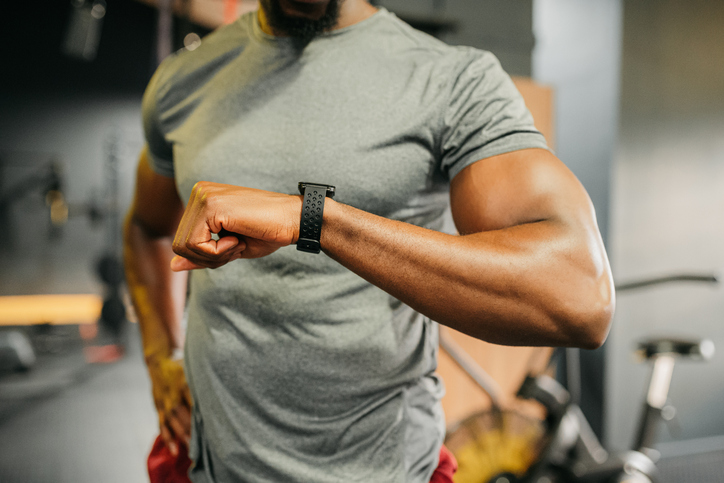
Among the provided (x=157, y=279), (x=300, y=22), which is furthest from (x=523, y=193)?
(x=157, y=279)

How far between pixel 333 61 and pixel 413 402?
57 cm

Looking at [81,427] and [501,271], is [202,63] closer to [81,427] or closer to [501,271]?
[501,271]

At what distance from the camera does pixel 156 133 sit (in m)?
0.92

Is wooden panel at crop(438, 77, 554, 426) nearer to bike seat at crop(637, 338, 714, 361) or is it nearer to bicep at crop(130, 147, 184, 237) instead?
bike seat at crop(637, 338, 714, 361)

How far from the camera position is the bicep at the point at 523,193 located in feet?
1.95

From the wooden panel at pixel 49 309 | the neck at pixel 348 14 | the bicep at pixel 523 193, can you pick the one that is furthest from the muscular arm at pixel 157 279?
the wooden panel at pixel 49 309

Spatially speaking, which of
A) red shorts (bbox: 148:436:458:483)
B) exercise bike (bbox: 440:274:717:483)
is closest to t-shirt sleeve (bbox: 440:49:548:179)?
red shorts (bbox: 148:436:458:483)

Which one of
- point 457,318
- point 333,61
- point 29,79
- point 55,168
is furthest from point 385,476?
point 29,79

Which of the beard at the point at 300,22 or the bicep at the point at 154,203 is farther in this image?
the bicep at the point at 154,203

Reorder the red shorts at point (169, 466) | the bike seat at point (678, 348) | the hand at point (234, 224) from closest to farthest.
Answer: the hand at point (234, 224)
the red shorts at point (169, 466)
the bike seat at point (678, 348)

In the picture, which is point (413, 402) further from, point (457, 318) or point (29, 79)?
point (29, 79)

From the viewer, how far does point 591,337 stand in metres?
0.58

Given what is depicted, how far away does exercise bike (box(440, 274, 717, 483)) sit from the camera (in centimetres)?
204

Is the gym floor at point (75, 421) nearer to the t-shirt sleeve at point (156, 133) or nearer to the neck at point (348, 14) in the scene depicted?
the t-shirt sleeve at point (156, 133)
